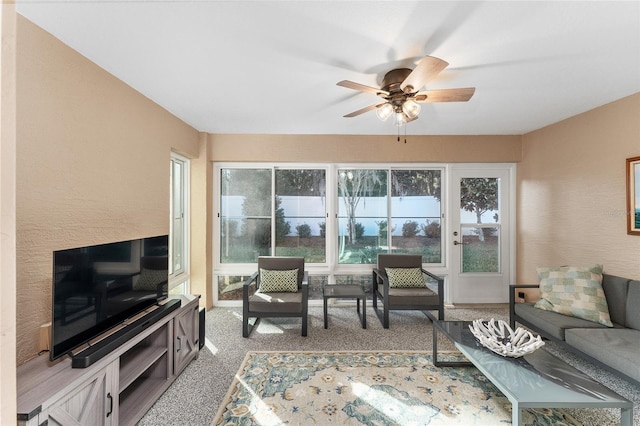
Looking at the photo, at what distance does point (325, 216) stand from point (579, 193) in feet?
10.3

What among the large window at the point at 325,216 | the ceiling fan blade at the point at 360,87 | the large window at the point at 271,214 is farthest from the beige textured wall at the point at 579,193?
the large window at the point at 271,214

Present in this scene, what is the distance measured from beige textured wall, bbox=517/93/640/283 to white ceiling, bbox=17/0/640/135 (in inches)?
15.6

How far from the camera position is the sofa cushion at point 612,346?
6.18 ft

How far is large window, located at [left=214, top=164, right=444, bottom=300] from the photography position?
405 cm

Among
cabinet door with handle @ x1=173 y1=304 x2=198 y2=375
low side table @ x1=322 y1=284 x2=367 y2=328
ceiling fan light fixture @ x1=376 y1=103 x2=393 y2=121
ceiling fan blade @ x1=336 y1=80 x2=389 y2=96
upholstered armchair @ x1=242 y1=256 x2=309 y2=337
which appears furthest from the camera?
low side table @ x1=322 y1=284 x2=367 y2=328

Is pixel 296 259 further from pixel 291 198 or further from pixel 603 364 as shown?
pixel 603 364

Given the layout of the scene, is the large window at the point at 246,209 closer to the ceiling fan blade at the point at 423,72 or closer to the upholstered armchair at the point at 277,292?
the upholstered armchair at the point at 277,292

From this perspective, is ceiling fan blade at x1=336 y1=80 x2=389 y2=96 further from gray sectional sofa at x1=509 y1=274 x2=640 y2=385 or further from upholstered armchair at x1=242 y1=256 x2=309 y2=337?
gray sectional sofa at x1=509 y1=274 x2=640 y2=385

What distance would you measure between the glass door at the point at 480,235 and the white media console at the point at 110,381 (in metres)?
3.69

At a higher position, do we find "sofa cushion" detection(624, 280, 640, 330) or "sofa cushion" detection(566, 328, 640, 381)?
"sofa cushion" detection(624, 280, 640, 330)

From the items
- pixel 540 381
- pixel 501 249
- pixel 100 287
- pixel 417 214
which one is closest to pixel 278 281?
pixel 100 287

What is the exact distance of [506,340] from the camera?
2.11 m

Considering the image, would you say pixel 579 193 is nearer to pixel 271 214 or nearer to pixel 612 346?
pixel 612 346

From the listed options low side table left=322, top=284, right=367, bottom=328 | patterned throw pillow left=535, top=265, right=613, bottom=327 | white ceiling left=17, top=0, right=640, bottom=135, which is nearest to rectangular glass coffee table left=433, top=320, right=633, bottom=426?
patterned throw pillow left=535, top=265, right=613, bottom=327
